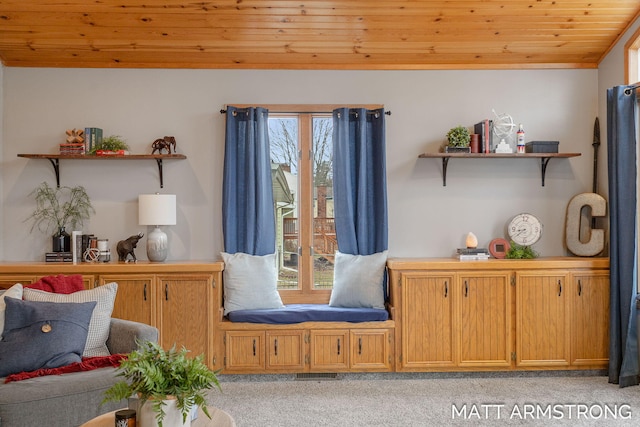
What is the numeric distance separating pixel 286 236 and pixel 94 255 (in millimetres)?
1565

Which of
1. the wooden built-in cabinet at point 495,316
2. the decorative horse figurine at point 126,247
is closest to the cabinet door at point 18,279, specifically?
the decorative horse figurine at point 126,247

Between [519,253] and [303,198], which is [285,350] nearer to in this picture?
[303,198]

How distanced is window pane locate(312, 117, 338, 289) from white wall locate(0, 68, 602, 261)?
0.50 m

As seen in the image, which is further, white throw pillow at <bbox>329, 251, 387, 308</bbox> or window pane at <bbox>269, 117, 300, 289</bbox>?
window pane at <bbox>269, 117, 300, 289</bbox>

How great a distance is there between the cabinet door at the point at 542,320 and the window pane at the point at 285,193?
1.86 m

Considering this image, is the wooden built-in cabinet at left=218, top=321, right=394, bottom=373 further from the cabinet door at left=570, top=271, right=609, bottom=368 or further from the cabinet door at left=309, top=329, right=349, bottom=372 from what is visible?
the cabinet door at left=570, top=271, right=609, bottom=368

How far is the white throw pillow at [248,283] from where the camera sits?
4684mm

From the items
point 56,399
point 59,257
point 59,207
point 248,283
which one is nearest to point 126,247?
point 59,257

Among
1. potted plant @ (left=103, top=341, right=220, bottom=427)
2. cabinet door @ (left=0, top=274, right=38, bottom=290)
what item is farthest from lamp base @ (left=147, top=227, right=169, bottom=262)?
potted plant @ (left=103, top=341, right=220, bottom=427)

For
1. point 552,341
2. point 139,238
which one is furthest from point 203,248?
point 552,341

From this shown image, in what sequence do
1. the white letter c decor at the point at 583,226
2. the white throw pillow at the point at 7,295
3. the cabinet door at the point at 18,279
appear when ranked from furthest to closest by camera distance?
1. the white letter c decor at the point at 583,226
2. the cabinet door at the point at 18,279
3. the white throw pillow at the point at 7,295

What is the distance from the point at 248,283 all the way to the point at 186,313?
524 millimetres

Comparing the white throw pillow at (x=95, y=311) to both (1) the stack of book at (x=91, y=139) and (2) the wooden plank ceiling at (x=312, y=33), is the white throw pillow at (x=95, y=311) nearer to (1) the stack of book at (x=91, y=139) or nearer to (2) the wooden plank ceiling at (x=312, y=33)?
(1) the stack of book at (x=91, y=139)

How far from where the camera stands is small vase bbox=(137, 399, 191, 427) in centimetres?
227
